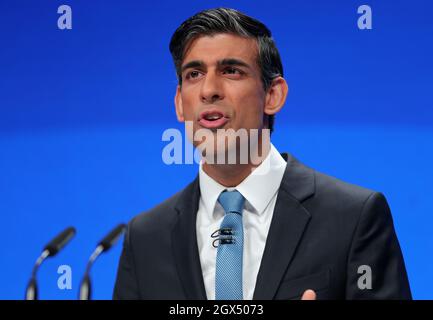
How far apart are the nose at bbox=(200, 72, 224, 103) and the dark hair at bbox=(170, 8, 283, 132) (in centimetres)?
18

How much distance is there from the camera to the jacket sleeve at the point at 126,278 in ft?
7.50

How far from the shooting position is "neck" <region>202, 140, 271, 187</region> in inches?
92.4

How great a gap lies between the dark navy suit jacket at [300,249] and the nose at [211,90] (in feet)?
1.03

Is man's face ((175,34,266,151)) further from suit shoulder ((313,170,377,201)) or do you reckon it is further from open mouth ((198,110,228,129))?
suit shoulder ((313,170,377,201))

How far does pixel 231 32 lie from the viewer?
238 cm

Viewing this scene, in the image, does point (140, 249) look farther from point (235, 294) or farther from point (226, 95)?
point (226, 95)

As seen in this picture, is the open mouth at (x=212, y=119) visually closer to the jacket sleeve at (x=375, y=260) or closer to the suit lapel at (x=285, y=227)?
the suit lapel at (x=285, y=227)

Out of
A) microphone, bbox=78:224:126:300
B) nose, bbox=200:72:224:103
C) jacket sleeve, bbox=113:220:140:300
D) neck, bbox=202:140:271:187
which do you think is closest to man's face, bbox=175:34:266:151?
nose, bbox=200:72:224:103

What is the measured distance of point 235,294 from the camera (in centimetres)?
208

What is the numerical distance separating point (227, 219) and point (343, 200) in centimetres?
37

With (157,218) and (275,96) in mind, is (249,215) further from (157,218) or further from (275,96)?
(275,96)

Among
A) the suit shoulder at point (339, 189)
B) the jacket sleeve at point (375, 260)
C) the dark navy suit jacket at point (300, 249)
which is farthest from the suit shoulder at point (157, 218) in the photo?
the jacket sleeve at point (375, 260)

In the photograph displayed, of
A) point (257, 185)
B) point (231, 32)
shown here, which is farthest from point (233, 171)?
point (231, 32)
